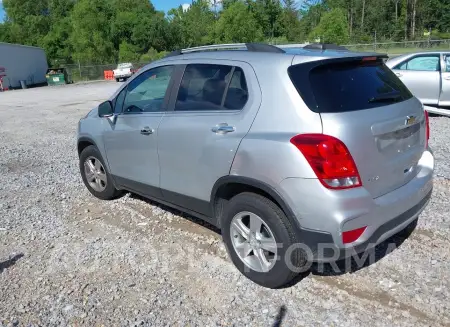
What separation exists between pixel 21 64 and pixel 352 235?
144 ft

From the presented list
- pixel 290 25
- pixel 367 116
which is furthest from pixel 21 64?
pixel 290 25

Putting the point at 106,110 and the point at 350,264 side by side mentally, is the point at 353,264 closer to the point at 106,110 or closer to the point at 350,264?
the point at 350,264

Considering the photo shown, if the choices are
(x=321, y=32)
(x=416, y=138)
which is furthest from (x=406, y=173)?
(x=321, y=32)

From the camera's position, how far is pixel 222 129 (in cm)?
321

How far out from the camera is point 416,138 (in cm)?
322

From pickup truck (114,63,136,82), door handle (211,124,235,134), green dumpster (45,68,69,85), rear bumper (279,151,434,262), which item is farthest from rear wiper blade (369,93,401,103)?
green dumpster (45,68,69,85)

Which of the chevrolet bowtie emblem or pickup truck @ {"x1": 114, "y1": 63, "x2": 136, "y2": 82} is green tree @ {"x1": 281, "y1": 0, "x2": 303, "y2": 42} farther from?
the chevrolet bowtie emblem

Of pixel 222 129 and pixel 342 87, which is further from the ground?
pixel 342 87

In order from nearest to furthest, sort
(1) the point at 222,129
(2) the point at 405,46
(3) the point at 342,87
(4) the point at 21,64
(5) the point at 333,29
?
(3) the point at 342,87 → (1) the point at 222,129 → (4) the point at 21,64 → (2) the point at 405,46 → (5) the point at 333,29

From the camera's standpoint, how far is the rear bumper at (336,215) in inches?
104

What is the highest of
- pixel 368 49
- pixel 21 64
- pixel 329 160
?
pixel 21 64

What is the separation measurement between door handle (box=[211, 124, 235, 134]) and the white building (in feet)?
126

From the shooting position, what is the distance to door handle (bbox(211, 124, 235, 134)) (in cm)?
315

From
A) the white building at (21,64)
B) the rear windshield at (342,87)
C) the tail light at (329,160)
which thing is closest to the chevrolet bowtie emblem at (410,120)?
the rear windshield at (342,87)
